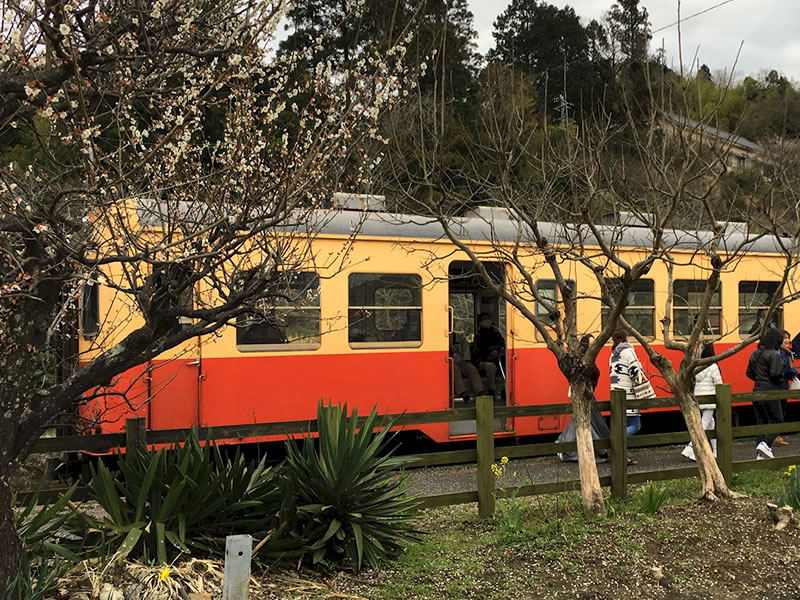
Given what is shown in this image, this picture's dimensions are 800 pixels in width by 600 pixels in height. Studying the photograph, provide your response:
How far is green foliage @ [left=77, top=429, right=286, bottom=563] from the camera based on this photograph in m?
5.32

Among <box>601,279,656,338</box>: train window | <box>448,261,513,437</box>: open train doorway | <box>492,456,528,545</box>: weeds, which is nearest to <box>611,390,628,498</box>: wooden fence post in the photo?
<box>492,456,528,545</box>: weeds

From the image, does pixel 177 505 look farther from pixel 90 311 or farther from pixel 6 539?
pixel 90 311

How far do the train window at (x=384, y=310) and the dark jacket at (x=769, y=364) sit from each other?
4612mm

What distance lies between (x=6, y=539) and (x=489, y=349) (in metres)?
8.41

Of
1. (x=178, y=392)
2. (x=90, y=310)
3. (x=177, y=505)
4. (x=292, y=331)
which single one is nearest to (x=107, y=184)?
(x=177, y=505)

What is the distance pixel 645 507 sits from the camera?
278 inches

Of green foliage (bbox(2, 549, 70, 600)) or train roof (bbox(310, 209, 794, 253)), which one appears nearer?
green foliage (bbox(2, 549, 70, 600))

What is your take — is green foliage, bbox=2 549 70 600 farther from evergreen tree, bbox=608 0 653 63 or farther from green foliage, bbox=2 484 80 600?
evergreen tree, bbox=608 0 653 63

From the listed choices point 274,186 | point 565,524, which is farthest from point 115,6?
point 565,524

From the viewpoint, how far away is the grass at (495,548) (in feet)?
18.0

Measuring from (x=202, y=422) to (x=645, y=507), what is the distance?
191 inches

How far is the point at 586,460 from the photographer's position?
6.97m

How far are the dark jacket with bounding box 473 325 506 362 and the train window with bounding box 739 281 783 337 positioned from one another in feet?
13.9

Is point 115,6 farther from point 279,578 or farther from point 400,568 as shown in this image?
point 400,568
